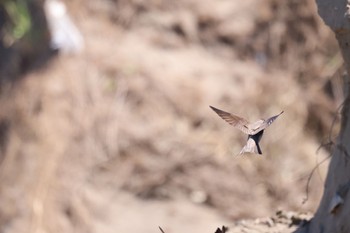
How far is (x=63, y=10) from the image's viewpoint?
5293 millimetres

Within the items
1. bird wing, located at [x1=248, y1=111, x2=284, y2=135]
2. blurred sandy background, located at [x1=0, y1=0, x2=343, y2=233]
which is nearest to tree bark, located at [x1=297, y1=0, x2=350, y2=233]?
bird wing, located at [x1=248, y1=111, x2=284, y2=135]

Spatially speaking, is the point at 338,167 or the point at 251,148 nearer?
the point at 251,148

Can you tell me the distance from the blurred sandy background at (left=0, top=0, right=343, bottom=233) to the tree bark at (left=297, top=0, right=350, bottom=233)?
273 centimetres

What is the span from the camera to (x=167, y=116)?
16.5 feet

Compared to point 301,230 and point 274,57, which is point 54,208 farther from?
point 301,230

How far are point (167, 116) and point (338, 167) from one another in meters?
3.21

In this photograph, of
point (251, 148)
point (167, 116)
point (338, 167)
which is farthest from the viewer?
point (167, 116)

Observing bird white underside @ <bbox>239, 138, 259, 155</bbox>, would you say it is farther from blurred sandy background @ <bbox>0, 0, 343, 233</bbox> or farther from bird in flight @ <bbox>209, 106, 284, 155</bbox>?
blurred sandy background @ <bbox>0, 0, 343, 233</bbox>

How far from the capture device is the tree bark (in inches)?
66.9

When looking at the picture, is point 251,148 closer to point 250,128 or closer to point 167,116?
point 250,128

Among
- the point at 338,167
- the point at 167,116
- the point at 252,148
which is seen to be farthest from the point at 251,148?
the point at 167,116

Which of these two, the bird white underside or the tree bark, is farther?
the tree bark

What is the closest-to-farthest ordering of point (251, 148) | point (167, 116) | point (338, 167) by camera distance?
point (251, 148), point (338, 167), point (167, 116)

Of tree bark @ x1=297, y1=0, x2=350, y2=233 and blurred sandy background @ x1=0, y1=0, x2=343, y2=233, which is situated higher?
blurred sandy background @ x1=0, y1=0, x2=343, y2=233
